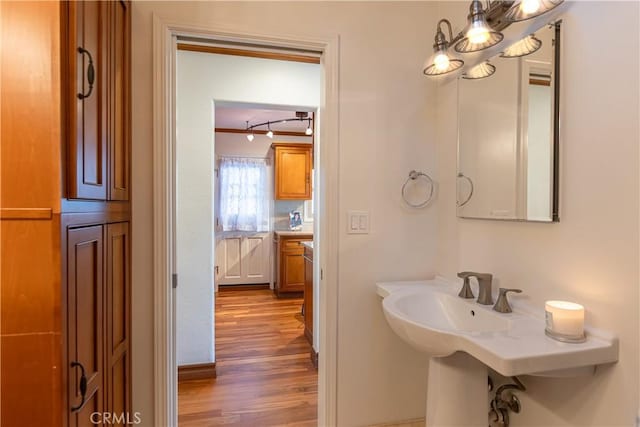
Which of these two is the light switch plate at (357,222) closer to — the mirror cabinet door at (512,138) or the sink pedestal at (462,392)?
the mirror cabinet door at (512,138)

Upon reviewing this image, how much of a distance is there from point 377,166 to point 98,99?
124 centimetres

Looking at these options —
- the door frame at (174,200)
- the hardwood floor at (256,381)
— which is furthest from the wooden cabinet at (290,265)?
the door frame at (174,200)

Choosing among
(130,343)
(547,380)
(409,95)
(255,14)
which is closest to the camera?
(547,380)

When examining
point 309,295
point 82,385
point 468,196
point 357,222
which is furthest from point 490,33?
point 309,295

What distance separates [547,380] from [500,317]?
0.95 ft

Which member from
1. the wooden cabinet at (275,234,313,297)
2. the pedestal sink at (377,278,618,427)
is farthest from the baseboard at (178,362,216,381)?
the wooden cabinet at (275,234,313,297)

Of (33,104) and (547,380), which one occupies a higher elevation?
(33,104)

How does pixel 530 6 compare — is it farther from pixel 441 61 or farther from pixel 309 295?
pixel 309 295

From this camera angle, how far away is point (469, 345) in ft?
3.49

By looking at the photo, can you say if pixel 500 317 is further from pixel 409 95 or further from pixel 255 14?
pixel 255 14

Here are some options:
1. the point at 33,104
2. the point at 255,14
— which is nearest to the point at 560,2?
the point at 255,14

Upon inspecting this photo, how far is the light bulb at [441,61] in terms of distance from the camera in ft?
5.05

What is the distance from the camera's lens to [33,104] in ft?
3.01

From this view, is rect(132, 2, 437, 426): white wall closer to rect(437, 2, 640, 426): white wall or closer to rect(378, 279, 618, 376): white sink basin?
rect(378, 279, 618, 376): white sink basin
